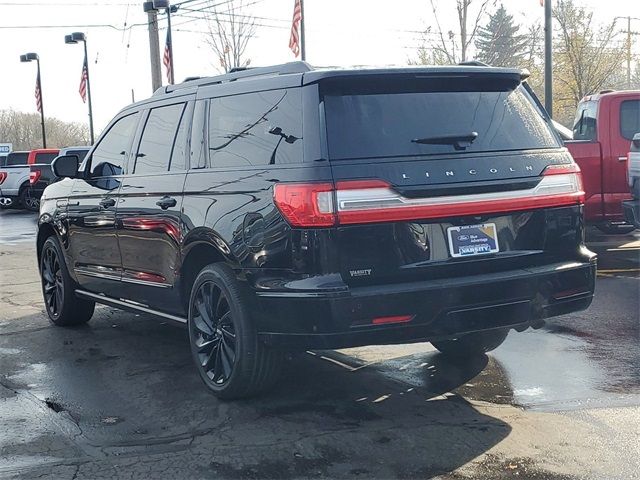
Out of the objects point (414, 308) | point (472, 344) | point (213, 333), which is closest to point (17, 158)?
point (213, 333)

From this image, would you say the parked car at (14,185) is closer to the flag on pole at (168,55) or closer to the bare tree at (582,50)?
the flag on pole at (168,55)

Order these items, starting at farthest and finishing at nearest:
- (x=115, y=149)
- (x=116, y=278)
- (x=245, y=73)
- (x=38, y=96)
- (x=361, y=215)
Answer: (x=38, y=96) → (x=115, y=149) → (x=116, y=278) → (x=245, y=73) → (x=361, y=215)

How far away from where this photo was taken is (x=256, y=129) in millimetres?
4926

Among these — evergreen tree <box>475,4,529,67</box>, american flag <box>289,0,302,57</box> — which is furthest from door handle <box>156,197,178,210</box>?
evergreen tree <box>475,4,529,67</box>

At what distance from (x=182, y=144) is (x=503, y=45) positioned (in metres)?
42.0

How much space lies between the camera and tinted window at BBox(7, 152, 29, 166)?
2794 centimetres

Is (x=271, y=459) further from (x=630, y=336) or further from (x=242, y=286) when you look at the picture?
(x=630, y=336)

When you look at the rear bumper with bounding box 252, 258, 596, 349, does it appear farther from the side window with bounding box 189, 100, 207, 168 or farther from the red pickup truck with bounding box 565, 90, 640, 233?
the red pickup truck with bounding box 565, 90, 640, 233

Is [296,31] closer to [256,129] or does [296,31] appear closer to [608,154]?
[608,154]

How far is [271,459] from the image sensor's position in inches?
163

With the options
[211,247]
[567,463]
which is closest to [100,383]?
[211,247]

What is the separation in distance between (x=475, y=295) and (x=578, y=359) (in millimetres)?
1905

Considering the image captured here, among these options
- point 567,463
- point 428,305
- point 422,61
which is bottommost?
point 567,463

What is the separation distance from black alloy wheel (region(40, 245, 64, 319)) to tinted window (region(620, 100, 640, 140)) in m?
7.90
